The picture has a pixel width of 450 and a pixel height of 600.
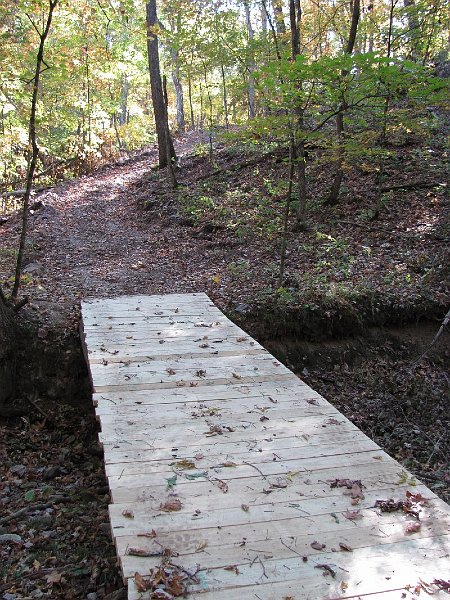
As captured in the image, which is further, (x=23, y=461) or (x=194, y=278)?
(x=194, y=278)

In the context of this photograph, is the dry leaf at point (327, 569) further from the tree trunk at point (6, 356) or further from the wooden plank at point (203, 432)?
the tree trunk at point (6, 356)

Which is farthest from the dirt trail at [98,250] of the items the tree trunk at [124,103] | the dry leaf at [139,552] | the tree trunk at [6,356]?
the tree trunk at [124,103]

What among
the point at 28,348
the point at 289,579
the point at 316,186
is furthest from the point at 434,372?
the point at 316,186

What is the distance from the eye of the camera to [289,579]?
2.24 metres

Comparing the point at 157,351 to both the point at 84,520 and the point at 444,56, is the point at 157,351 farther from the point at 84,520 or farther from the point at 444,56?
the point at 444,56

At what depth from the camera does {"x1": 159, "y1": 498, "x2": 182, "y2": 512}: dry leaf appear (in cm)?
270

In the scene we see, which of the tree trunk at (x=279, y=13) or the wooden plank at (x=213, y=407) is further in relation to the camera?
the tree trunk at (x=279, y=13)

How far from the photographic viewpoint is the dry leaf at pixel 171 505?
2695 millimetres

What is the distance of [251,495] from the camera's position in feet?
9.40

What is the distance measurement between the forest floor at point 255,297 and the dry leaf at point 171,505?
97cm

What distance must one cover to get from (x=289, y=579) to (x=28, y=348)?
15.8 ft

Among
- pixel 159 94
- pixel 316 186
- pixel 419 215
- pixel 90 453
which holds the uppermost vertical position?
pixel 159 94

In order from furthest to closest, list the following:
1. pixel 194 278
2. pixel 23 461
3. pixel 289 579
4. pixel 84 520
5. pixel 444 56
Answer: pixel 444 56
pixel 194 278
pixel 23 461
pixel 84 520
pixel 289 579

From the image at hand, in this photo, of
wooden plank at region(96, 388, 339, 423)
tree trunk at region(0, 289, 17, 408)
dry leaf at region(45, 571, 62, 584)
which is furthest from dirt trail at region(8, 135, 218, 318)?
dry leaf at region(45, 571, 62, 584)
